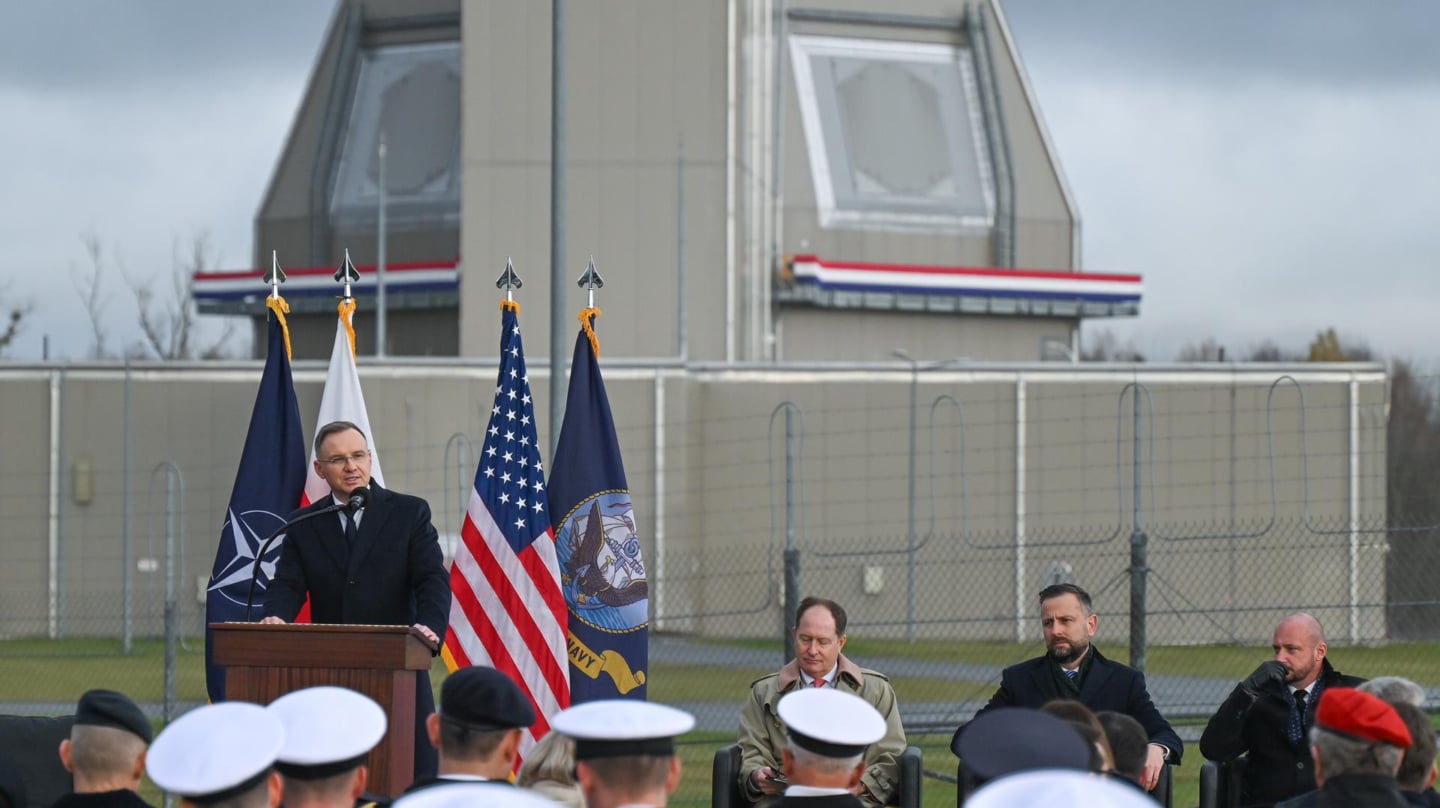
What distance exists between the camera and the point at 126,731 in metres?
5.29

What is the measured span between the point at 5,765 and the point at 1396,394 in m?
28.5

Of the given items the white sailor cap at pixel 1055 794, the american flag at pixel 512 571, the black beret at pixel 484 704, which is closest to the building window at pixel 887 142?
the american flag at pixel 512 571

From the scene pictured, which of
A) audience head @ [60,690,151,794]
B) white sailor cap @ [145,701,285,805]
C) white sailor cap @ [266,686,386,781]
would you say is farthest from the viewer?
audience head @ [60,690,151,794]

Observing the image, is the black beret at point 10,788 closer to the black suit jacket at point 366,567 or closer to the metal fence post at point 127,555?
the black suit jacket at point 366,567

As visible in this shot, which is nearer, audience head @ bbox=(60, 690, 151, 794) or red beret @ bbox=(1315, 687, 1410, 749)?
audience head @ bbox=(60, 690, 151, 794)

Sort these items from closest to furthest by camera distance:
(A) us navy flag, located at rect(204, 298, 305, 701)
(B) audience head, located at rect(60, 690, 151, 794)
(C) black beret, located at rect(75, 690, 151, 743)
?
(B) audience head, located at rect(60, 690, 151, 794)
(C) black beret, located at rect(75, 690, 151, 743)
(A) us navy flag, located at rect(204, 298, 305, 701)

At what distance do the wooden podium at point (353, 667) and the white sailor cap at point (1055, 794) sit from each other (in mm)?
4261

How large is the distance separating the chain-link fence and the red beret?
69.0 ft

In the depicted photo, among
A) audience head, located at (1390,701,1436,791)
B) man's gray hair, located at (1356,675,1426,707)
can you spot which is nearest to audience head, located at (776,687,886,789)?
audience head, located at (1390,701,1436,791)

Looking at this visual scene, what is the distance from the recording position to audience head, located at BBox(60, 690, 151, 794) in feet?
17.0

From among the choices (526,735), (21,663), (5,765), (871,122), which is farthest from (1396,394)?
(5,765)

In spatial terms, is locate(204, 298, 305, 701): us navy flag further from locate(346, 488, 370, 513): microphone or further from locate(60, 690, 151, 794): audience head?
locate(60, 690, 151, 794): audience head


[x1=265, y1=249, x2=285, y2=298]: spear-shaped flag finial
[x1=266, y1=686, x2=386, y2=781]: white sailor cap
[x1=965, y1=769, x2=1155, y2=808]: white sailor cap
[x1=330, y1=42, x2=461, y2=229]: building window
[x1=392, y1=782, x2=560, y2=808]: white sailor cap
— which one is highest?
[x1=330, y1=42, x2=461, y2=229]: building window

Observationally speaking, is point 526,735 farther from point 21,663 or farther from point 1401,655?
point 1401,655
